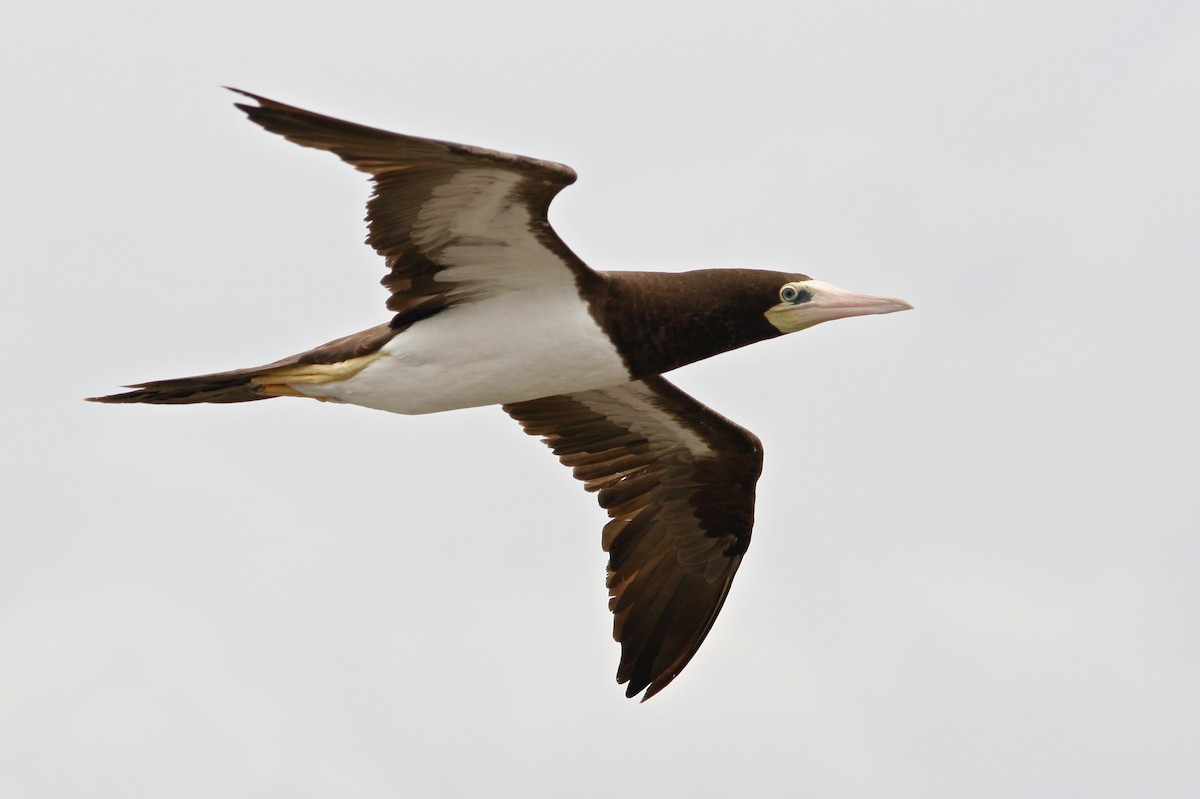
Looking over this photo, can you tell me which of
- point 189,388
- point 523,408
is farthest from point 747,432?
point 189,388

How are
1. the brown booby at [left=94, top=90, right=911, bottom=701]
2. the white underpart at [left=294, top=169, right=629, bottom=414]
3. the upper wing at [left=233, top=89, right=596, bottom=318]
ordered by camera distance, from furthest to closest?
1. the white underpart at [left=294, top=169, right=629, bottom=414]
2. the brown booby at [left=94, top=90, right=911, bottom=701]
3. the upper wing at [left=233, top=89, right=596, bottom=318]

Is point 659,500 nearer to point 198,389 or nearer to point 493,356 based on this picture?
point 493,356

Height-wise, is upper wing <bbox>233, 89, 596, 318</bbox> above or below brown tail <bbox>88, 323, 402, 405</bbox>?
above

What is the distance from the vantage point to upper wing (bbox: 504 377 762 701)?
53.2 ft

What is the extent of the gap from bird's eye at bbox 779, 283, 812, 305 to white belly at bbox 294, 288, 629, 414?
4.35 feet

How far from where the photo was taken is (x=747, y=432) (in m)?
16.2

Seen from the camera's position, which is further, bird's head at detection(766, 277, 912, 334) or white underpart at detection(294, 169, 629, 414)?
bird's head at detection(766, 277, 912, 334)

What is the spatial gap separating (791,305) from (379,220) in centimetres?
314

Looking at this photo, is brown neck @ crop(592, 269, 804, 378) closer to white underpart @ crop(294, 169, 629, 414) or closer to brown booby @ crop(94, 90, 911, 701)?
brown booby @ crop(94, 90, 911, 701)

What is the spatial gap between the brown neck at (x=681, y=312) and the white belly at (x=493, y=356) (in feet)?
0.56

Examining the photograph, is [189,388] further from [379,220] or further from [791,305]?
[791,305]

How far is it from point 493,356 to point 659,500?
10.1 feet

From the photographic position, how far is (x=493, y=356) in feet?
46.2

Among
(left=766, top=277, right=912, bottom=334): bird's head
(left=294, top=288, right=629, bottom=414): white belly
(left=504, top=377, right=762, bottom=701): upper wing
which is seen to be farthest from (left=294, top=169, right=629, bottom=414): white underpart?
(left=504, top=377, right=762, bottom=701): upper wing
